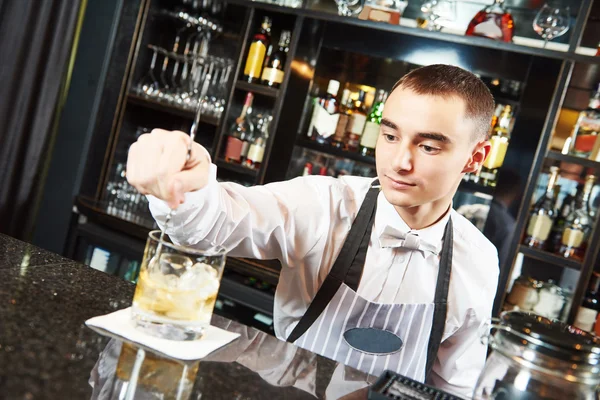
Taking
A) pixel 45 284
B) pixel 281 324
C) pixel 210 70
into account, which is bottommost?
pixel 281 324

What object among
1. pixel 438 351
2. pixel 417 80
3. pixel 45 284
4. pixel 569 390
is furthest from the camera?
pixel 438 351

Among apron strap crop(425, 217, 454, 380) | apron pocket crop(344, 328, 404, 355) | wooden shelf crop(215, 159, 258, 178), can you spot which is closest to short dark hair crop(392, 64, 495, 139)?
apron strap crop(425, 217, 454, 380)

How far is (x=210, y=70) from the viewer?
3.03 meters

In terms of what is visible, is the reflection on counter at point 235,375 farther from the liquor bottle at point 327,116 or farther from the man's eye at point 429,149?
the liquor bottle at point 327,116

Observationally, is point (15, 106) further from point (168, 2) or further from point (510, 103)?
point (510, 103)

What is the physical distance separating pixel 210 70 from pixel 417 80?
1.70 metres

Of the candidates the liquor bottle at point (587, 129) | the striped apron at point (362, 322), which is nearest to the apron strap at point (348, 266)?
the striped apron at point (362, 322)

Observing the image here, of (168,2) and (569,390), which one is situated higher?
(168,2)

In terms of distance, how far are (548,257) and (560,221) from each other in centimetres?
20

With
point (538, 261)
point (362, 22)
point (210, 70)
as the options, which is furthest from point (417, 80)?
point (210, 70)

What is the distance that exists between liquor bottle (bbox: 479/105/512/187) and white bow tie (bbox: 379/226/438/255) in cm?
116

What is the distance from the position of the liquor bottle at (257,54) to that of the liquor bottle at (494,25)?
0.93m

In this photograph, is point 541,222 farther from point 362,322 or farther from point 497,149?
point 362,322

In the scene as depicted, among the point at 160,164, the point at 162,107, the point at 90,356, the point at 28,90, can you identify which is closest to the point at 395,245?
the point at 160,164
